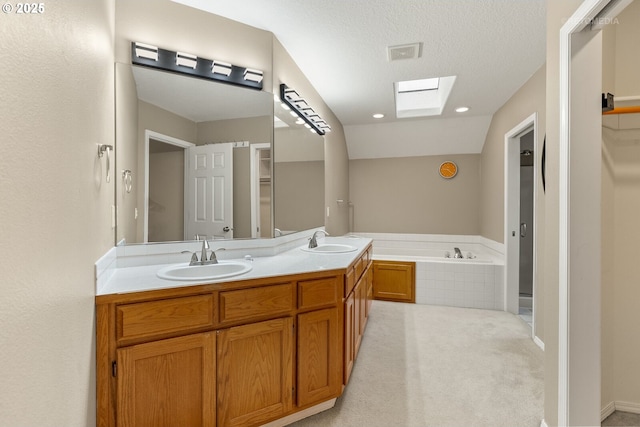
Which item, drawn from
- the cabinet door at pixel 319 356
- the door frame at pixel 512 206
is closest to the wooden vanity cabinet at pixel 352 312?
the cabinet door at pixel 319 356

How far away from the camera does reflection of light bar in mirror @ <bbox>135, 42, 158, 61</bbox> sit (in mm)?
1763

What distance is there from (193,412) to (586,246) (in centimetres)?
192

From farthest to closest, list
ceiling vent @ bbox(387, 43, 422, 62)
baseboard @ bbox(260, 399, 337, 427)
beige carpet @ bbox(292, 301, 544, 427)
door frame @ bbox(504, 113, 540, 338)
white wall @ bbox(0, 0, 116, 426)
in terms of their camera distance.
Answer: door frame @ bbox(504, 113, 540, 338) → ceiling vent @ bbox(387, 43, 422, 62) → beige carpet @ bbox(292, 301, 544, 427) → baseboard @ bbox(260, 399, 337, 427) → white wall @ bbox(0, 0, 116, 426)

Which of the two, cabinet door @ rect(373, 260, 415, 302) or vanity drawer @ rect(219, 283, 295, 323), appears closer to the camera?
vanity drawer @ rect(219, 283, 295, 323)

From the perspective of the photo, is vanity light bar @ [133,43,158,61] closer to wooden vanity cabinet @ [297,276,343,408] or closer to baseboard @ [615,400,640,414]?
wooden vanity cabinet @ [297,276,343,408]

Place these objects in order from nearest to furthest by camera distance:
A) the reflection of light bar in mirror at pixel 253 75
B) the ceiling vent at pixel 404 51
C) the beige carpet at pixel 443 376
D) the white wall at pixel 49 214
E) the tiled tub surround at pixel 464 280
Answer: the white wall at pixel 49 214 < the beige carpet at pixel 443 376 < the reflection of light bar in mirror at pixel 253 75 < the ceiling vent at pixel 404 51 < the tiled tub surround at pixel 464 280

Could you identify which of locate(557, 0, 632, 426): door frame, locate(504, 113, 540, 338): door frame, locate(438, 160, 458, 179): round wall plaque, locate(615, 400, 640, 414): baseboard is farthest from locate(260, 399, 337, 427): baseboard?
locate(438, 160, 458, 179): round wall plaque

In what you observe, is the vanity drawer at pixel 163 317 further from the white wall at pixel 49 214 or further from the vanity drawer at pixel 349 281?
the vanity drawer at pixel 349 281

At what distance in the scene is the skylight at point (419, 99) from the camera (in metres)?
3.72

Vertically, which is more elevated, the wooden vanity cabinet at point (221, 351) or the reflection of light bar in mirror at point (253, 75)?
the reflection of light bar in mirror at point (253, 75)

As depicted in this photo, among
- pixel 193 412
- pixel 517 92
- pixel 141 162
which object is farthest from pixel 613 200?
pixel 141 162

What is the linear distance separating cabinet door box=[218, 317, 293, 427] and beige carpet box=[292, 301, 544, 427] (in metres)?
0.29

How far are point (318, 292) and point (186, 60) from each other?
5.59 ft

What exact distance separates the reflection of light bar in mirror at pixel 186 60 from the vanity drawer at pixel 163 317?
1.49m
